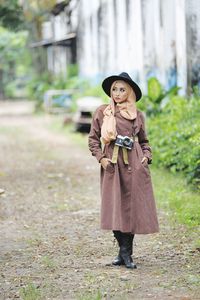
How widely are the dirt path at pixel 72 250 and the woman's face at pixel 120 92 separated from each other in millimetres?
1655

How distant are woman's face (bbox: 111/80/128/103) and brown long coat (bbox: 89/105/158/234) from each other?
0.42 feet

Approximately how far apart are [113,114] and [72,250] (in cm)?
190

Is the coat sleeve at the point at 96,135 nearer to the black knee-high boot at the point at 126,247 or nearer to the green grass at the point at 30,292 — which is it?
the black knee-high boot at the point at 126,247

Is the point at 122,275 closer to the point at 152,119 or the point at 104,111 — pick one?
the point at 104,111

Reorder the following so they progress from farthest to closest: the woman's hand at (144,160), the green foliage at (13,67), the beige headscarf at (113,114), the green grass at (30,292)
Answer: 1. the green foliage at (13,67)
2. the woman's hand at (144,160)
3. the beige headscarf at (113,114)
4. the green grass at (30,292)

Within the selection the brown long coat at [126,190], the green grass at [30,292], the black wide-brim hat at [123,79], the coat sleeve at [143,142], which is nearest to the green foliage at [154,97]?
the coat sleeve at [143,142]

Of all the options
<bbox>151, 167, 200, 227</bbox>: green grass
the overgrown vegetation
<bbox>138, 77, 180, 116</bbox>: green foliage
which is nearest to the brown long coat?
<bbox>151, 167, 200, 227</bbox>: green grass

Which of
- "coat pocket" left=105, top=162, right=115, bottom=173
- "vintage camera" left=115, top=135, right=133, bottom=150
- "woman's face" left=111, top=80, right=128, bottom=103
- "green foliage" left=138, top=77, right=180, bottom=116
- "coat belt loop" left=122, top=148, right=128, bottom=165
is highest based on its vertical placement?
"woman's face" left=111, top=80, right=128, bottom=103

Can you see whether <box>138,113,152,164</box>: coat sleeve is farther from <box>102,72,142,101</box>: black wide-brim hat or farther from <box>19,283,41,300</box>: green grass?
<box>19,283,41,300</box>: green grass

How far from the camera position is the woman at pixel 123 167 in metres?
7.36

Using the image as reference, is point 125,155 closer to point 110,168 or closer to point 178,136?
point 110,168

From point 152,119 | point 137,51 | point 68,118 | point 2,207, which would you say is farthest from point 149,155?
point 68,118

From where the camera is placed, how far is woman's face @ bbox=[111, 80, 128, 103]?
7.41 metres

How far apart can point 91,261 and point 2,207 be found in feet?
13.2
